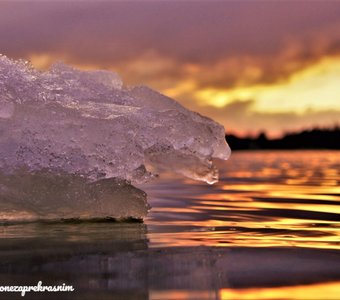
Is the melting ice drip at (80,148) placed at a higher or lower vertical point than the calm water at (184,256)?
higher

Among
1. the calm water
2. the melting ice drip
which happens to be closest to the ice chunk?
the melting ice drip

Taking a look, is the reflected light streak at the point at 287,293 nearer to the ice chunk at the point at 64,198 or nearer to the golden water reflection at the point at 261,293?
the golden water reflection at the point at 261,293

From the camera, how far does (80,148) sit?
529cm

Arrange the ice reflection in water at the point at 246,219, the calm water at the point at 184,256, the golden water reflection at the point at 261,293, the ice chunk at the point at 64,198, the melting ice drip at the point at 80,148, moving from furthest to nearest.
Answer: the ice chunk at the point at 64,198 → the melting ice drip at the point at 80,148 → the ice reflection in water at the point at 246,219 → the calm water at the point at 184,256 → the golden water reflection at the point at 261,293

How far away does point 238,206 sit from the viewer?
686 cm

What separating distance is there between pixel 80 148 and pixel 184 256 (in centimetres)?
196

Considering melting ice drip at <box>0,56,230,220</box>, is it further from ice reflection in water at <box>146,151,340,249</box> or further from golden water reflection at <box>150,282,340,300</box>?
golden water reflection at <box>150,282,340,300</box>

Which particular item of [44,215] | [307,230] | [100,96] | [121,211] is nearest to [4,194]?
[44,215]

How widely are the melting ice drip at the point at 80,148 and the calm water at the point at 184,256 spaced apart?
0.31 meters

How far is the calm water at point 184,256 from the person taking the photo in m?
2.83

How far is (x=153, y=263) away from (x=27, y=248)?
874 mm

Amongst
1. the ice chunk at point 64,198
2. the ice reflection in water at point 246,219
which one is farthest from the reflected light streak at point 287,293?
the ice chunk at point 64,198

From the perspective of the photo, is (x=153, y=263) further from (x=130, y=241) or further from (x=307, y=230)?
(x=307, y=230)

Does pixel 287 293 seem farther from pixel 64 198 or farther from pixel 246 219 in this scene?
pixel 64 198
